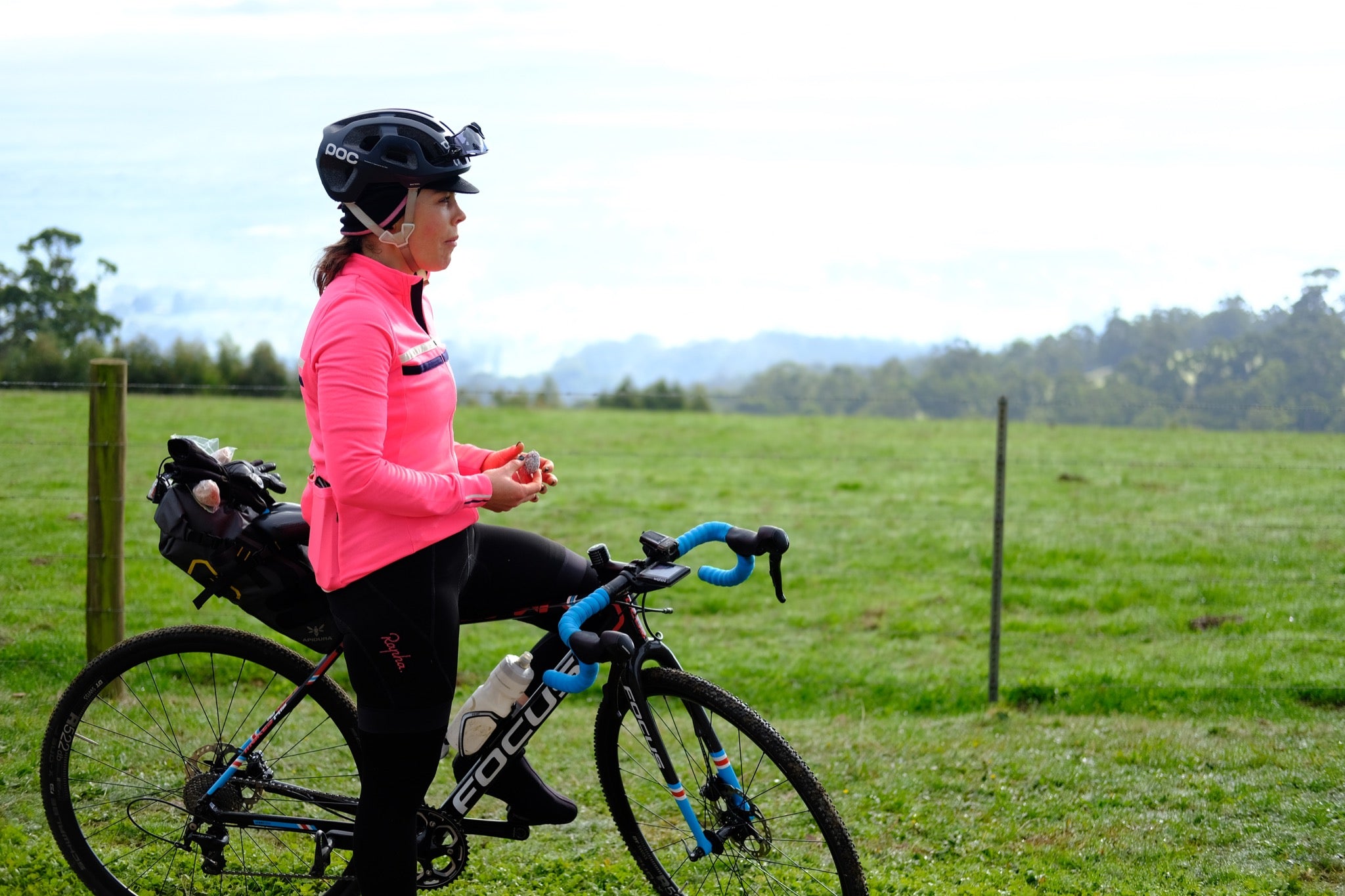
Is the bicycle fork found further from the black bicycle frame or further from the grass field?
the grass field

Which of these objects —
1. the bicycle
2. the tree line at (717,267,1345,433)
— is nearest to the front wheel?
the bicycle

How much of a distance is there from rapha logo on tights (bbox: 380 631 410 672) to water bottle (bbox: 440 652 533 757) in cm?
44

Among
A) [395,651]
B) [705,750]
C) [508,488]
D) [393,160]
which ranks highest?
[393,160]

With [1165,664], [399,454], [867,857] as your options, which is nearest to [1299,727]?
[1165,664]

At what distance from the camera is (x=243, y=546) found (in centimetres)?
344

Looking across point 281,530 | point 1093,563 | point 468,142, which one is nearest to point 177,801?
point 281,530

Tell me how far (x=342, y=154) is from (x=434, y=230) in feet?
1.00

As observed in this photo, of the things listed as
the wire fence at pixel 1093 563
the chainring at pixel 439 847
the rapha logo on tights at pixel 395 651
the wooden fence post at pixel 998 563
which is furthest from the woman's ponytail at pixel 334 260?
the wooden fence post at pixel 998 563

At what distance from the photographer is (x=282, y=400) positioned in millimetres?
→ 25688

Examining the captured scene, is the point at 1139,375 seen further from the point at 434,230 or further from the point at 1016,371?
the point at 434,230

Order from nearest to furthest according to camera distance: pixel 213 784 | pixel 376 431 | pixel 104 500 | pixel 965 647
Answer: pixel 376 431 → pixel 213 784 → pixel 104 500 → pixel 965 647

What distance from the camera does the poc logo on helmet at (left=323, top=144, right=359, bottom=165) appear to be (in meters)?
3.01

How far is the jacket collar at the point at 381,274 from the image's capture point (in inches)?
119

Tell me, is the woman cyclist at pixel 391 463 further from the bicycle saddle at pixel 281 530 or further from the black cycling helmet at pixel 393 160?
the bicycle saddle at pixel 281 530
